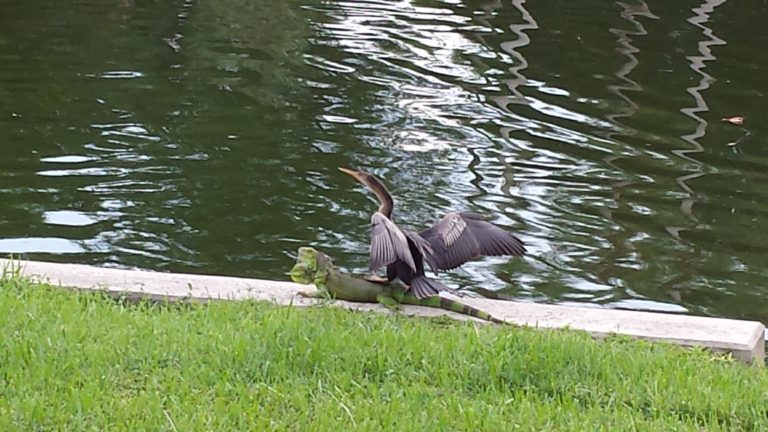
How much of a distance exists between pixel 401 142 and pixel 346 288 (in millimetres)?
4803

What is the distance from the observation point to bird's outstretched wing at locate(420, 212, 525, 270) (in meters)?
5.54

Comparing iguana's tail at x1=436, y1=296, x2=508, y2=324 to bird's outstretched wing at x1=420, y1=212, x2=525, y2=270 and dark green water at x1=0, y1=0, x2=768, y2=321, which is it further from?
dark green water at x1=0, y1=0, x2=768, y2=321

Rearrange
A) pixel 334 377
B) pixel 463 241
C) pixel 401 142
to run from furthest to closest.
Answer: pixel 401 142, pixel 463 241, pixel 334 377

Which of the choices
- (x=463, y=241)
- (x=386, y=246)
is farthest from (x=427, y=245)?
(x=386, y=246)

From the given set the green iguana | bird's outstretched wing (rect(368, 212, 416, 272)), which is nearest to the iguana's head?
the green iguana

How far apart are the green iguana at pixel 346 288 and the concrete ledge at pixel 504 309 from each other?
0.04 m

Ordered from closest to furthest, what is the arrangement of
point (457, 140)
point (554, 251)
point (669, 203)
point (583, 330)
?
point (583, 330) → point (554, 251) → point (669, 203) → point (457, 140)

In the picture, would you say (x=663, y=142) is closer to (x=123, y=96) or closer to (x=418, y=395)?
(x=123, y=96)

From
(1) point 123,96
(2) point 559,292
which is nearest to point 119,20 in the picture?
(1) point 123,96

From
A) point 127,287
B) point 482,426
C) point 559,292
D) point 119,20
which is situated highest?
point 482,426

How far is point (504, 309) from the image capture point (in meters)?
5.39

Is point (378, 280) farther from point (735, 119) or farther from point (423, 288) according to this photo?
point (735, 119)

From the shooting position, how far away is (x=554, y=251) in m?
7.70

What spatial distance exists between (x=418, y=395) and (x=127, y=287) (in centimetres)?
182
